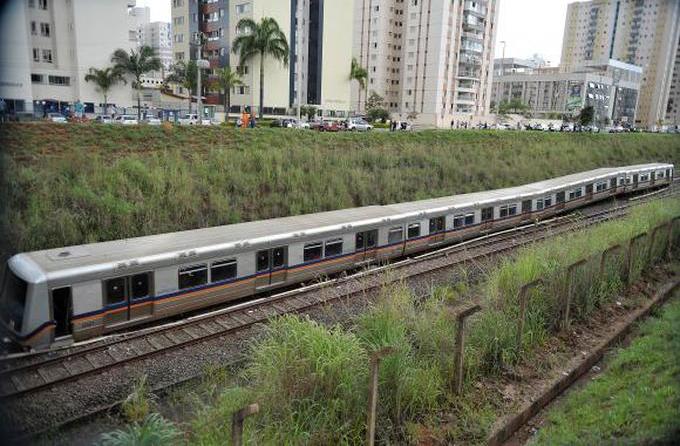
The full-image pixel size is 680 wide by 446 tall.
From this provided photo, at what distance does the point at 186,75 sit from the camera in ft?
155

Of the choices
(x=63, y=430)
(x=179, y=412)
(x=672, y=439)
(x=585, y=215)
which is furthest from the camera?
(x=585, y=215)

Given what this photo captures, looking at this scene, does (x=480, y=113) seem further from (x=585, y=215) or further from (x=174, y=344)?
(x=174, y=344)

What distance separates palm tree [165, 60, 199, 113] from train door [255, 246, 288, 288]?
1426 inches

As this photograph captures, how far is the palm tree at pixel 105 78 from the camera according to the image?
110 ft

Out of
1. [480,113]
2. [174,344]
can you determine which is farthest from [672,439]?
[480,113]

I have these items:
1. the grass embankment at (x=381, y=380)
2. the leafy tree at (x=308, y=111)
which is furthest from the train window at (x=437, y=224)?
the leafy tree at (x=308, y=111)

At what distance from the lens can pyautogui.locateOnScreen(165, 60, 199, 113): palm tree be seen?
45906mm

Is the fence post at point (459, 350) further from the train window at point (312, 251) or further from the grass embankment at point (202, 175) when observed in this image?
the train window at point (312, 251)

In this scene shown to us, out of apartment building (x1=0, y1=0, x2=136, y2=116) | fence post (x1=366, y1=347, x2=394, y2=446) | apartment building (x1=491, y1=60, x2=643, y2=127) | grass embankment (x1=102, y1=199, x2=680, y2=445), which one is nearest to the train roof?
grass embankment (x1=102, y1=199, x2=680, y2=445)

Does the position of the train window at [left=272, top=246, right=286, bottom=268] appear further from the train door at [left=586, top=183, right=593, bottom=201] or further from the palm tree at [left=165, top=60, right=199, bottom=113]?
the palm tree at [left=165, top=60, right=199, bottom=113]

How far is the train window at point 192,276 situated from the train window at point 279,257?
5.61 ft

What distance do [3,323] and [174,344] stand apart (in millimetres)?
2719

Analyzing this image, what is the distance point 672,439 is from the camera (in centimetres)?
404

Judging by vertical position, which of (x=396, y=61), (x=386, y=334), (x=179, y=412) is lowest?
(x=179, y=412)
